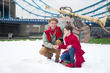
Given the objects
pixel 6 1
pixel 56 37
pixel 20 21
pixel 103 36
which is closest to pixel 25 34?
pixel 20 21

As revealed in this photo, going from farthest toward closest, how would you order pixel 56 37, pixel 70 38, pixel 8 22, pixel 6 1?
pixel 6 1 → pixel 8 22 → pixel 56 37 → pixel 70 38

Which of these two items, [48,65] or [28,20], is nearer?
[48,65]

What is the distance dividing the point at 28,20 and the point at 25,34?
2382 millimetres

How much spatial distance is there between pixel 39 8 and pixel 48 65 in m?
24.0

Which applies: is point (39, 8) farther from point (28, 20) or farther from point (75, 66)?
point (75, 66)

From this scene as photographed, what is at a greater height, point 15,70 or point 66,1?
point 66,1

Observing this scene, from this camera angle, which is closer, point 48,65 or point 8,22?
point 48,65

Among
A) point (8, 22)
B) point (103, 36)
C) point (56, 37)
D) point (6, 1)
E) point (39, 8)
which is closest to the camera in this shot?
point (56, 37)

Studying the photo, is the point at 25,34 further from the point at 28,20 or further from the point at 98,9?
the point at 98,9

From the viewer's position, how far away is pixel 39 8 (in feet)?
84.3

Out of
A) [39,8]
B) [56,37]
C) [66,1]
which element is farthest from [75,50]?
[39,8]

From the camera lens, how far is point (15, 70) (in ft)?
7.21

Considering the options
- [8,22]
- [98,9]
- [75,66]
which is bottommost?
[75,66]

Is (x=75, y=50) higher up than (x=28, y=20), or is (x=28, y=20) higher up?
(x=28, y=20)
